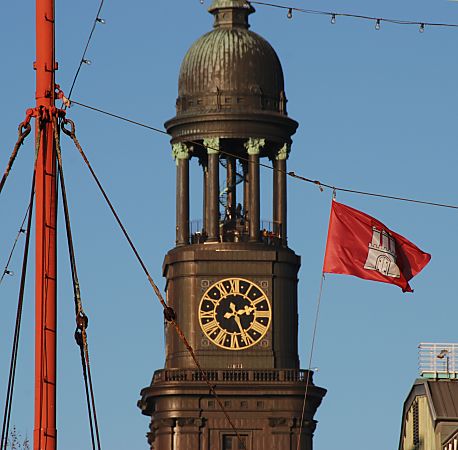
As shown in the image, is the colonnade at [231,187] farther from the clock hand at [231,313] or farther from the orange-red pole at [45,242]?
the orange-red pole at [45,242]

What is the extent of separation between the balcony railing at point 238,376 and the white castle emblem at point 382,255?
50.9 m

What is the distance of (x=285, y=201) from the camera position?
422 feet

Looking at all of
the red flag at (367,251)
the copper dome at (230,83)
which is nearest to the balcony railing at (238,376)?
the copper dome at (230,83)

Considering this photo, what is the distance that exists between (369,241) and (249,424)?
52.4m

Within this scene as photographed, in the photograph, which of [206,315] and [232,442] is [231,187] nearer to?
[206,315]

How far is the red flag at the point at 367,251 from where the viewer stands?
75500 mm

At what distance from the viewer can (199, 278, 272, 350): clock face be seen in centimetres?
12756

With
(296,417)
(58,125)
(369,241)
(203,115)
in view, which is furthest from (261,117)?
(58,125)

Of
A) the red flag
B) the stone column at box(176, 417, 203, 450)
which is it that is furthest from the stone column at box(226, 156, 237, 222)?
the red flag

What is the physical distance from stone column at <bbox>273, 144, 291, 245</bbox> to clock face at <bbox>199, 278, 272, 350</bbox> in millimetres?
3225

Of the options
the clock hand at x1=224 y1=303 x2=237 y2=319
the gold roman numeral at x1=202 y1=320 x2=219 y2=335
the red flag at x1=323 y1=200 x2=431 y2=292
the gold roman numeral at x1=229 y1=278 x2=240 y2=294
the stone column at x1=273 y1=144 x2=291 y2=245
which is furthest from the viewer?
the stone column at x1=273 y1=144 x2=291 y2=245

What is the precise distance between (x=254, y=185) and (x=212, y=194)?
227 cm

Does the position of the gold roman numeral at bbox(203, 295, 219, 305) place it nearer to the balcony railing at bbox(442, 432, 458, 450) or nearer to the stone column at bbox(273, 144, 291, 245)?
the stone column at bbox(273, 144, 291, 245)

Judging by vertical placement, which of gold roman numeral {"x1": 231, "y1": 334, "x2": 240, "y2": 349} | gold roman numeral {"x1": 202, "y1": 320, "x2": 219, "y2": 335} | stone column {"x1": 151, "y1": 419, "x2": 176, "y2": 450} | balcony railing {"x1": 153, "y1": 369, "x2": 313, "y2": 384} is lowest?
stone column {"x1": 151, "y1": 419, "x2": 176, "y2": 450}
